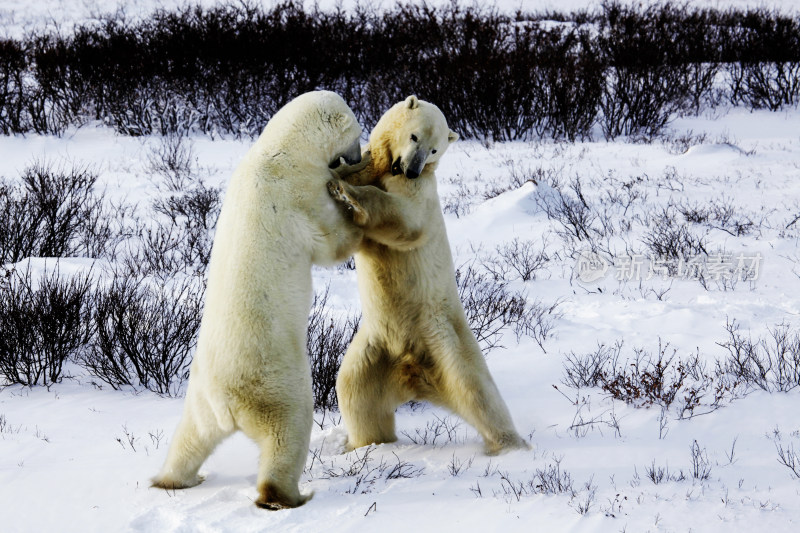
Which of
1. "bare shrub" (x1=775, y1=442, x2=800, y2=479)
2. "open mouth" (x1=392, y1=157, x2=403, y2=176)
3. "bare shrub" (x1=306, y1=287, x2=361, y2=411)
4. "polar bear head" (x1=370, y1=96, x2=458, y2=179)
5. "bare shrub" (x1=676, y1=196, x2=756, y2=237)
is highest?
"polar bear head" (x1=370, y1=96, x2=458, y2=179)

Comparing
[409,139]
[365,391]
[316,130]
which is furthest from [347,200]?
[365,391]

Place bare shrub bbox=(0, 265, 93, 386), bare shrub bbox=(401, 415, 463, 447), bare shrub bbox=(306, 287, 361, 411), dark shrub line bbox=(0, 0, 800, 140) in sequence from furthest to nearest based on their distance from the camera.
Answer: dark shrub line bbox=(0, 0, 800, 140)
bare shrub bbox=(0, 265, 93, 386)
bare shrub bbox=(306, 287, 361, 411)
bare shrub bbox=(401, 415, 463, 447)

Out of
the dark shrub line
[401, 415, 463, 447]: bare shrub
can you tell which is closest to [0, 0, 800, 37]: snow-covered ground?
the dark shrub line

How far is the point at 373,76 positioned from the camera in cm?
1284

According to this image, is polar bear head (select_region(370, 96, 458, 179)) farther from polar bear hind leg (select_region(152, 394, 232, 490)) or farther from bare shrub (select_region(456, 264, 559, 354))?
bare shrub (select_region(456, 264, 559, 354))

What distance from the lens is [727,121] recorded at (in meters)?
12.6

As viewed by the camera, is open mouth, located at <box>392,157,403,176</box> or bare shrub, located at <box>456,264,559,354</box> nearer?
open mouth, located at <box>392,157,403,176</box>

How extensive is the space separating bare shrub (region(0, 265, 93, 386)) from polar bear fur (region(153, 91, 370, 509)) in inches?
76.5

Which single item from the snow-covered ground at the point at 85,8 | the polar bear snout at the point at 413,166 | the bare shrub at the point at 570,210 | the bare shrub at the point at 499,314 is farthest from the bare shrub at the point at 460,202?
the snow-covered ground at the point at 85,8

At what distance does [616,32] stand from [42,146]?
11.3m

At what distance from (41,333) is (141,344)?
1.71 ft

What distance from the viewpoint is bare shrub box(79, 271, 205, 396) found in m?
3.79

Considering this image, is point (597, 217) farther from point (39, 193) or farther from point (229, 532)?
point (229, 532)

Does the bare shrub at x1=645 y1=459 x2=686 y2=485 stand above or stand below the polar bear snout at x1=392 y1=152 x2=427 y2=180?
below
